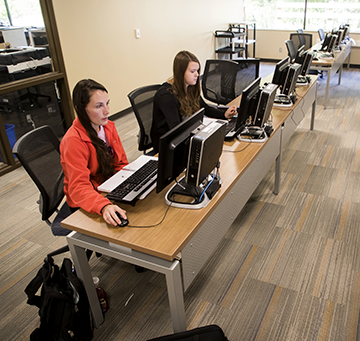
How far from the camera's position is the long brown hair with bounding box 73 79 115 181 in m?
1.71

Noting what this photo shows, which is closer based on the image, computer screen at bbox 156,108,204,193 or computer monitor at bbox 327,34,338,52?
computer screen at bbox 156,108,204,193

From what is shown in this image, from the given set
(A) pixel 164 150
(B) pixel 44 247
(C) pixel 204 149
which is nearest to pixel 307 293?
(C) pixel 204 149

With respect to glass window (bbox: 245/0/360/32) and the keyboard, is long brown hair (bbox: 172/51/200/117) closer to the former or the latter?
the keyboard

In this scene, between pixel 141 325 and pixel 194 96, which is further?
pixel 194 96

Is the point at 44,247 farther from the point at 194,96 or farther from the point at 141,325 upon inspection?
the point at 194,96

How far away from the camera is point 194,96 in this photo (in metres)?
2.47

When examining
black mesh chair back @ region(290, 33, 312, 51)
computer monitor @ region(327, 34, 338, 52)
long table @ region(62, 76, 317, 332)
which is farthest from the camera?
black mesh chair back @ region(290, 33, 312, 51)

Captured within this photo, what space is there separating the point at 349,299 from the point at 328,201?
107 cm

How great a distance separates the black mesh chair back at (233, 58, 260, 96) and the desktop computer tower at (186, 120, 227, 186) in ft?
7.08

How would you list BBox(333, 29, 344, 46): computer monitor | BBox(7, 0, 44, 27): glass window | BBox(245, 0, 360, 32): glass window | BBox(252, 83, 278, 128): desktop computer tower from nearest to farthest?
BBox(252, 83, 278, 128): desktop computer tower → BBox(7, 0, 44, 27): glass window → BBox(333, 29, 344, 46): computer monitor → BBox(245, 0, 360, 32): glass window

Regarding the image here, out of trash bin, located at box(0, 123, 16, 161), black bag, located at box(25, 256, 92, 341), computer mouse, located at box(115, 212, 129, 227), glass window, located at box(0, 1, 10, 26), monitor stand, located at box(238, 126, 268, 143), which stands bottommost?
trash bin, located at box(0, 123, 16, 161)

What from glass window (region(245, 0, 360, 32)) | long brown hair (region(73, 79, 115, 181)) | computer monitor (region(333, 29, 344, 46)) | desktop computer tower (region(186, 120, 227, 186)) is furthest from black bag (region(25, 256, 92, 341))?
glass window (region(245, 0, 360, 32))

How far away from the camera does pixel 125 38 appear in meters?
4.91

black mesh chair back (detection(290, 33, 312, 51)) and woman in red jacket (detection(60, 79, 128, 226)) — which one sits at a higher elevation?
woman in red jacket (detection(60, 79, 128, 226))
